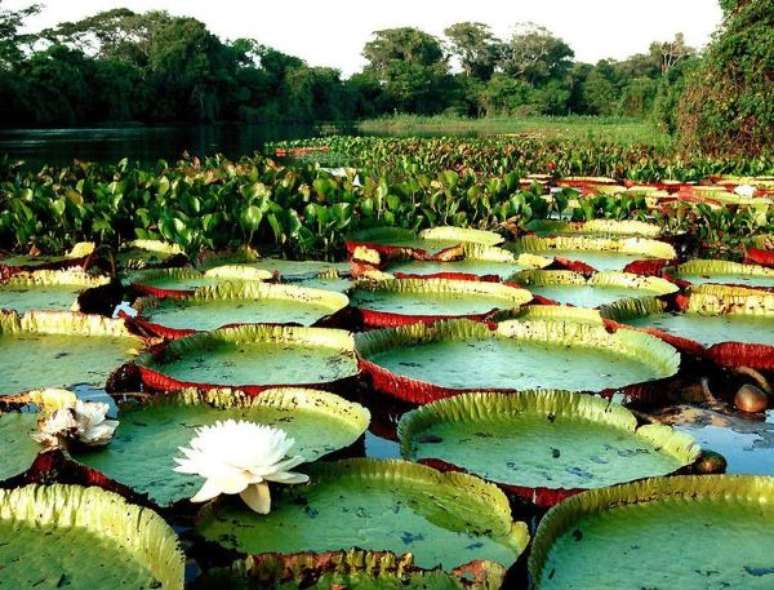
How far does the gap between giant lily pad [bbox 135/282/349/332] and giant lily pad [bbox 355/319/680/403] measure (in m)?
0.55

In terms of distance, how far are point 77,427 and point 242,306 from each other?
193cm

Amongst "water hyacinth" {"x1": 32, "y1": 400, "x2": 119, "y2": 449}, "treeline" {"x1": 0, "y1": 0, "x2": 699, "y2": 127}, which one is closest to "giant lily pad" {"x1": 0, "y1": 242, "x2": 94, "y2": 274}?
"water hyacinth" {"x1": 32, "y1": 400, "x2": 119, "y2": 449}

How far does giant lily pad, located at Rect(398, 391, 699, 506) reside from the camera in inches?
87.0

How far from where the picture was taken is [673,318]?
13.0 feet

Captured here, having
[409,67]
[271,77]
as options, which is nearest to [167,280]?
[271,77]

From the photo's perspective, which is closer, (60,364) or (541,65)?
(60,364)

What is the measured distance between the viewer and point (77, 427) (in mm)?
2191

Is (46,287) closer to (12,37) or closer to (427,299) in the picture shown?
(427,299)

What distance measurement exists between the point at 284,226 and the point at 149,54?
1986 inches

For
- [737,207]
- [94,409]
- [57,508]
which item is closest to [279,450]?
[57,508]

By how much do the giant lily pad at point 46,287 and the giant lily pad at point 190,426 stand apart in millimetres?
1849

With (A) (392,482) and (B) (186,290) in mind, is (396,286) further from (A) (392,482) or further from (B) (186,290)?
(A) (392,482)

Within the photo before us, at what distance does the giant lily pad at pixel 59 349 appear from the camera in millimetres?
2979

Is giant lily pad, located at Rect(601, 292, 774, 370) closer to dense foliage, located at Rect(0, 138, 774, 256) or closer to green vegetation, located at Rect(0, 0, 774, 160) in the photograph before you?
dense foliage, located at Rect(0, 138, 774, 256)
